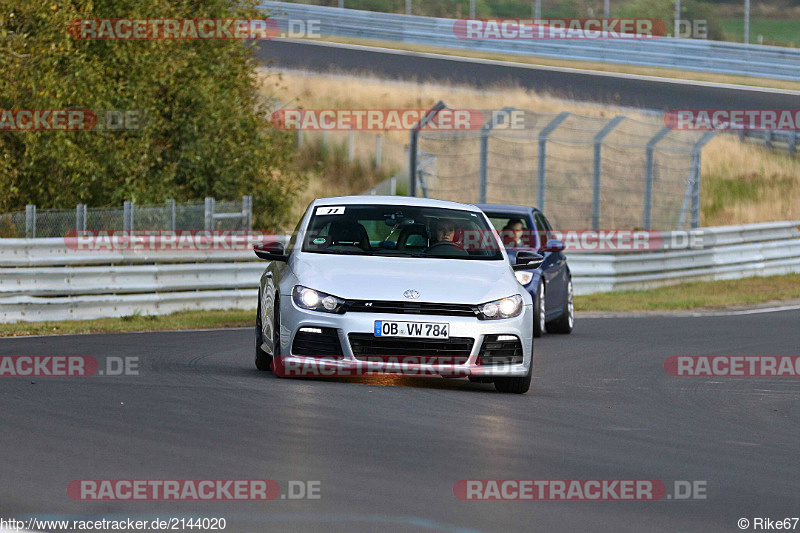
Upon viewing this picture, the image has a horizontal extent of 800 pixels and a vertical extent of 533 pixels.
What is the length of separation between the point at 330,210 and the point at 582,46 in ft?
104

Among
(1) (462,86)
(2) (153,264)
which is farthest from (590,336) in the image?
(1) (462,86)

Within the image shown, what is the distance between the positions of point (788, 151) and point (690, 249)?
16968 mm

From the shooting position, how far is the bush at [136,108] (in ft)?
72.4

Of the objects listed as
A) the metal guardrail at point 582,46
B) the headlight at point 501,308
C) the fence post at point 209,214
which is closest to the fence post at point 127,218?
the fence post at point 209,214

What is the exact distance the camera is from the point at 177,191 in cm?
2522

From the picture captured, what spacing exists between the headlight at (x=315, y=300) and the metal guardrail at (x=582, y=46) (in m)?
27.4

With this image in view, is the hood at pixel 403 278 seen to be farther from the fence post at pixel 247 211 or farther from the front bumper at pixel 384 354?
the fence post at pixel 247 211

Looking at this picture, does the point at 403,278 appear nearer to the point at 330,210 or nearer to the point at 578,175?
the point at 330,210

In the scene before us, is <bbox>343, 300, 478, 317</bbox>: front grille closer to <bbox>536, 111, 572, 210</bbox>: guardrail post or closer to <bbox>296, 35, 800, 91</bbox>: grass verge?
<bbox>536, 111, 572, 210</bbox>: guardrail post

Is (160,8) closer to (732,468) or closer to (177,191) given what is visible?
(177,191)

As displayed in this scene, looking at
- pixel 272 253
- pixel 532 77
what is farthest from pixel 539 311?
pixel 532 77

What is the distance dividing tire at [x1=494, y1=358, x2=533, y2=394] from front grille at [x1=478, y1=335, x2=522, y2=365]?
262mm

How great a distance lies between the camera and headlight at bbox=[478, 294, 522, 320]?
10.1m

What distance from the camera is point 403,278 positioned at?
10.1 metres
